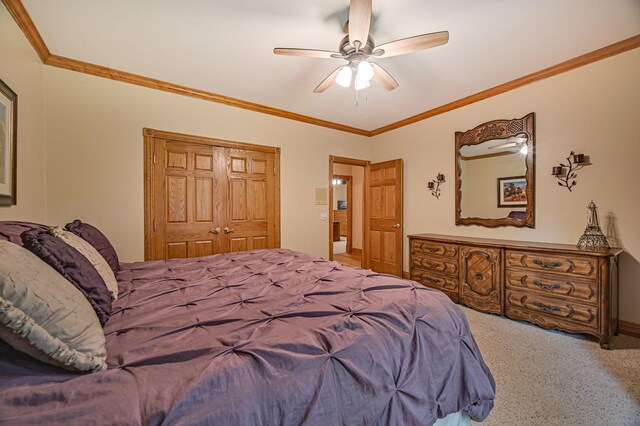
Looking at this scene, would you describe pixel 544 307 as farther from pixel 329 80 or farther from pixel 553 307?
pixel 329 80

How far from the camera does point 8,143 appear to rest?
1882 mm

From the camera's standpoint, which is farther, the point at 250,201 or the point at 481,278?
the point at 250,201

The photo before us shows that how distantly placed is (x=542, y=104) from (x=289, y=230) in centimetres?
352

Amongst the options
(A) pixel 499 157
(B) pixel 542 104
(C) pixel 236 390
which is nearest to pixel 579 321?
(A) pixel 499 157

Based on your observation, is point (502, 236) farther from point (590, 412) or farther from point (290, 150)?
point (290, 150)

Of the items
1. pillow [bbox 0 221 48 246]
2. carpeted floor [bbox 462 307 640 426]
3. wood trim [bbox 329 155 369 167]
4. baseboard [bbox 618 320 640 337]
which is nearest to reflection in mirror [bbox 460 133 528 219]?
baseboard [bbox 618 320 640 337]

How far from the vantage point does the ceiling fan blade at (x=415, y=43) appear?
5.95ft

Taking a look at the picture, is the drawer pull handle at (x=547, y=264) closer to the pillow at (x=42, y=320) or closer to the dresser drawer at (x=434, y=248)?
the dresser drawer at (x=434, y=248)

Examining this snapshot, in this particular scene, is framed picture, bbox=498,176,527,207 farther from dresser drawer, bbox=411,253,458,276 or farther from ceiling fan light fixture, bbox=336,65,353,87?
ceiling fan light fixture, bbox=336,65,353,87

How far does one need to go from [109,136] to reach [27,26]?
1.00m

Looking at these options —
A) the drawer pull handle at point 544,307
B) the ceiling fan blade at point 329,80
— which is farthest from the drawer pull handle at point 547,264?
the ceiling fan blade at point 329,80

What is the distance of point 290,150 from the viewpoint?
13.4 ft

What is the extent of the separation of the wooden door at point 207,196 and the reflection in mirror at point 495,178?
2.73 metres

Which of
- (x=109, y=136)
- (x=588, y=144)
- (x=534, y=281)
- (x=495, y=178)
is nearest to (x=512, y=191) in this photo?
(x=495, y=178)
